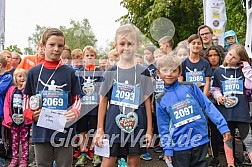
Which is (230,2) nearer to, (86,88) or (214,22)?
(214,22)

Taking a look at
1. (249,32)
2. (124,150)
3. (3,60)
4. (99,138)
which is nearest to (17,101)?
(3,60)

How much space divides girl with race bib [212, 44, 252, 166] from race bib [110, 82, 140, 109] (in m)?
1.50

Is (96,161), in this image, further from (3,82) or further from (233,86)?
(233,86)

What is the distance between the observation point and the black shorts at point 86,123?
470cm

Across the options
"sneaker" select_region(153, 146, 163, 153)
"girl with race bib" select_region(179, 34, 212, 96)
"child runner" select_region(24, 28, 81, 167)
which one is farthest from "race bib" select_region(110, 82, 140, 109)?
"sneaker" select_region(153, 146, 163, 153)

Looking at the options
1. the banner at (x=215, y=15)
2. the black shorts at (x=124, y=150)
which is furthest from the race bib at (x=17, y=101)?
the banner at (x=215, y=15)

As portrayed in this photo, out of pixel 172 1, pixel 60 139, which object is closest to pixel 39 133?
pixel 60 139

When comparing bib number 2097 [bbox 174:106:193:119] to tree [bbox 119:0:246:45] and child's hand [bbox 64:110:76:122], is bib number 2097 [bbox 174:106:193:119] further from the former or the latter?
tree [bbox 119:0:246:45]

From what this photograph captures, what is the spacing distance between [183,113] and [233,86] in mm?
1372

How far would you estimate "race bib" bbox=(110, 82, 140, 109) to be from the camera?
3.04 m

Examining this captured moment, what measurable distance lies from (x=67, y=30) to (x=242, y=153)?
296 centimetres

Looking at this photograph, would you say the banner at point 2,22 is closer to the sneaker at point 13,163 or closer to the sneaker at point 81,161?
the sneaker at point 13,163

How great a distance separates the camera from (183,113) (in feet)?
9.98

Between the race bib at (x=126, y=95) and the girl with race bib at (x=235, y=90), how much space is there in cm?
150
